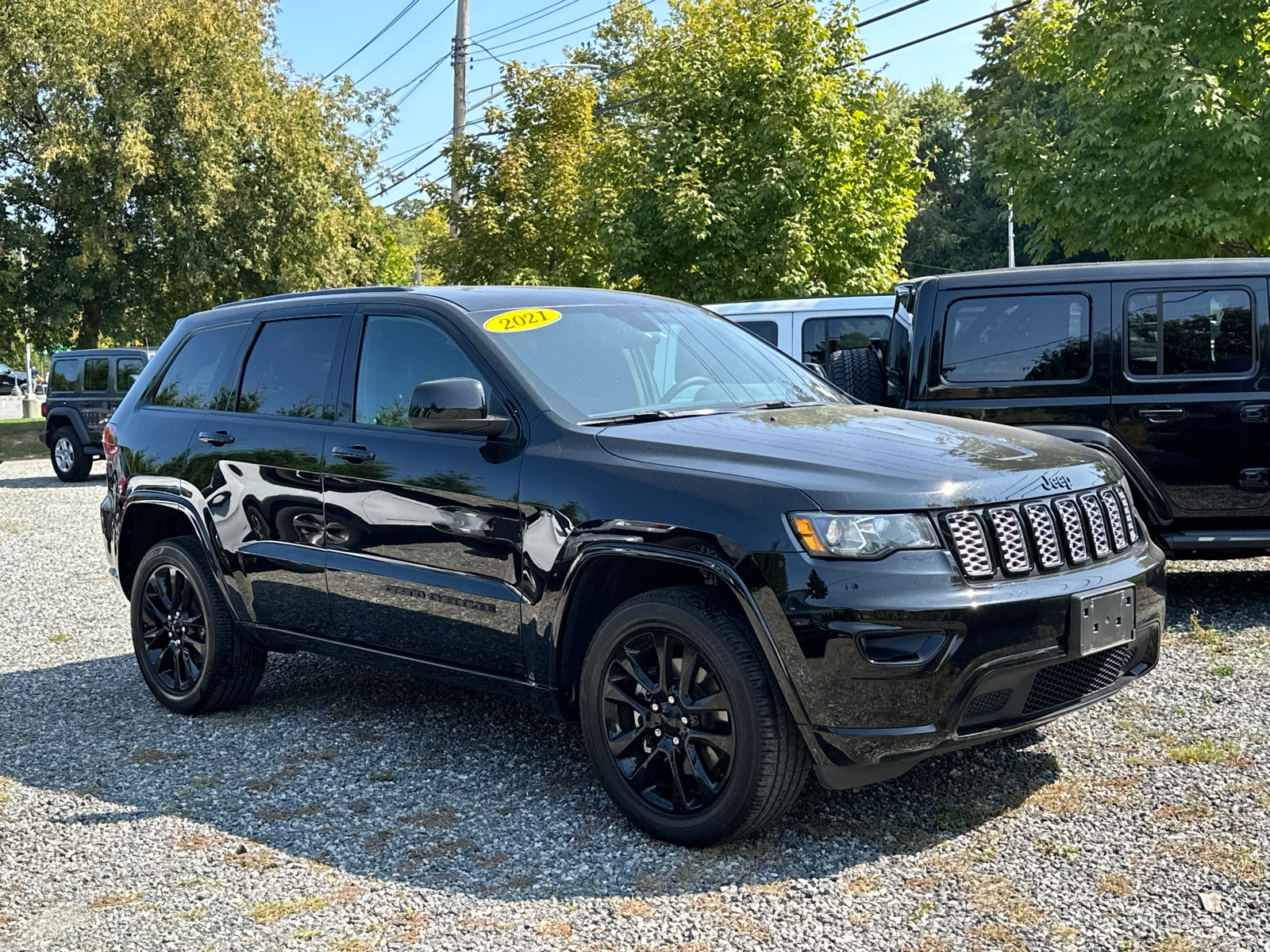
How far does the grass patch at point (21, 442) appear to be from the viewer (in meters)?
27.9

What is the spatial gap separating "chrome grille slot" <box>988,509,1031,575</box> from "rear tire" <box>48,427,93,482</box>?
19.4 metres

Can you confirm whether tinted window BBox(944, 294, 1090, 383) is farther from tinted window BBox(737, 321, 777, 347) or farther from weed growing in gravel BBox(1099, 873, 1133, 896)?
tinted window BBox(737, 321, 777, 347)

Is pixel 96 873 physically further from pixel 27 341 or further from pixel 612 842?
pixel 27 341

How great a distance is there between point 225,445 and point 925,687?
3388 mm

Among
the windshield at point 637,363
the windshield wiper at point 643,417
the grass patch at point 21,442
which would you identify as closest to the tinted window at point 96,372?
the grass patch at point 21,442

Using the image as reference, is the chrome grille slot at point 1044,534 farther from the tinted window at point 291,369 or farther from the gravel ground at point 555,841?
the tinted window at point 291,369

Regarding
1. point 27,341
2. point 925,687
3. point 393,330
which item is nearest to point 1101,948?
point 925,687

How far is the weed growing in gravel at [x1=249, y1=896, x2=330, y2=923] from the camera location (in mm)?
3670

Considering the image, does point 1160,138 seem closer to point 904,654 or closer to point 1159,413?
point 1159,413

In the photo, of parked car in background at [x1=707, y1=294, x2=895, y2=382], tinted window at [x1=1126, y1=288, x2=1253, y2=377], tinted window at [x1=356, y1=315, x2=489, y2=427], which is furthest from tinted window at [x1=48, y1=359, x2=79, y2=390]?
tinted window at [x1=1126, y1=288, x2=1253, y2=377]

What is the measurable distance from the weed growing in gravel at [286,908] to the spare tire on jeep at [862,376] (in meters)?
4.85

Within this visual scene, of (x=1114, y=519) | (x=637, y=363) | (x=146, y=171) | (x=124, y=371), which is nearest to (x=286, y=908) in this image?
(x=637, y=363)

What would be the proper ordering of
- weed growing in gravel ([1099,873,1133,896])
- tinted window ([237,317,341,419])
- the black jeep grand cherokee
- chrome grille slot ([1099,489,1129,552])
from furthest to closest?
1. tinted window ([237,317,341,419])
2. chrome grille slot ([1099,489,1129,552])
3. the black jeep grand cherokee
4. weed growing in gravel ([1099,873,1133,896])

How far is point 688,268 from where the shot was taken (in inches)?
780
